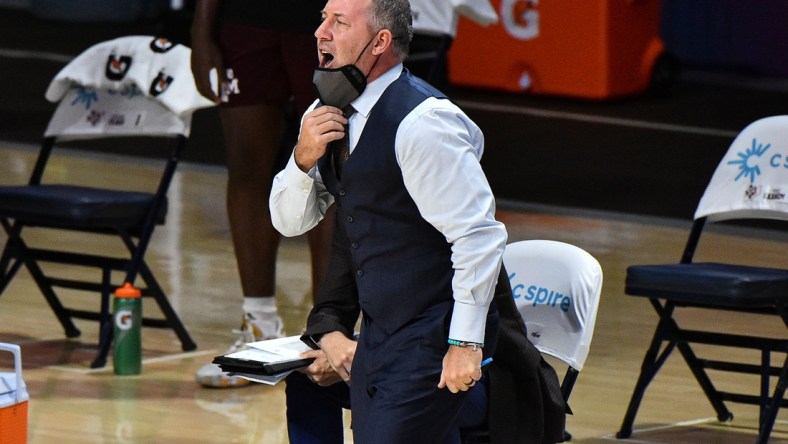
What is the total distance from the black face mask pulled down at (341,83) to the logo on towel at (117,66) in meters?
2.66

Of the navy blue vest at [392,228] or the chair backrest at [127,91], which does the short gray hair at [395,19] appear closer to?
the navy blue vest at [392,228]

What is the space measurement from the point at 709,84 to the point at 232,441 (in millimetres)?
10145

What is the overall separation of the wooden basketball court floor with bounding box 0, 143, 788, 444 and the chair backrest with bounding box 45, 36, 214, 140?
73cm

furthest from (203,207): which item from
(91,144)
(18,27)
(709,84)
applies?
(18,27)

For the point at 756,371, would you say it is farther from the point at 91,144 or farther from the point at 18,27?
the point at 18,27

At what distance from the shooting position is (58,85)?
242 inches

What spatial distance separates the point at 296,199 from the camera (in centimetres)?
360

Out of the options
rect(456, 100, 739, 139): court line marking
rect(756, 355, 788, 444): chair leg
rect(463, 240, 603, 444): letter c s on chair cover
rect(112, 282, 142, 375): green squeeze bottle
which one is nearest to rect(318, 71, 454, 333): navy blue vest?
rect(463, 240, 603, 444): letter c s on chair cover

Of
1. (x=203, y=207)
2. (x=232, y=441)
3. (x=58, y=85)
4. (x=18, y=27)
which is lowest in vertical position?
(x=18, y=27)

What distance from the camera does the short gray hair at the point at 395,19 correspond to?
3.43 meters

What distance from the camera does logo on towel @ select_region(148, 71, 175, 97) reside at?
5844 millimetres

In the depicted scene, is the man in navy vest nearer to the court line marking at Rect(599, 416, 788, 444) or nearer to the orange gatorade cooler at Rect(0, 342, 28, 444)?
the orange gatorade cooler at Rect(0, 342, 28, 444)

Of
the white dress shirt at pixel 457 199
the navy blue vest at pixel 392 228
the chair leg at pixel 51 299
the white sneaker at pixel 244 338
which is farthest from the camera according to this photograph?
the chair leg at pixel 51 299

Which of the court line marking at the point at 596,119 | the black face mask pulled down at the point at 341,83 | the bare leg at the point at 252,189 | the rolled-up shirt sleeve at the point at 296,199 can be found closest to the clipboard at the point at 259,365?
the rolled-up shirt sleeve at the point at 296,199
